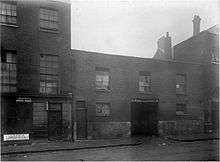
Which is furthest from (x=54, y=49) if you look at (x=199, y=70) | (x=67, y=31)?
(x=199, y=70)

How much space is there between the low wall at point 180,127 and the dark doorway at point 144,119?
0.66m

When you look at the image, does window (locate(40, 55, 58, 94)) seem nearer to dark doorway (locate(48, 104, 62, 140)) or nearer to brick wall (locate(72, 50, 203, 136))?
dark doorway (locate(48, 104, 62, 140))

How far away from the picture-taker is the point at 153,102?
26.7 metres

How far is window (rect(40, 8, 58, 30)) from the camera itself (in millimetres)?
21578

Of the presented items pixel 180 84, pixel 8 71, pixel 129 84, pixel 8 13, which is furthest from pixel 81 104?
pixel 180 84

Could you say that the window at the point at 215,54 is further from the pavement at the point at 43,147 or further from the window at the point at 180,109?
the pavement at the point at 43,147

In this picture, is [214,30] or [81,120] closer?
[81,120]

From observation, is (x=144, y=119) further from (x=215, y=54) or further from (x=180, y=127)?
(x=215, y=54)

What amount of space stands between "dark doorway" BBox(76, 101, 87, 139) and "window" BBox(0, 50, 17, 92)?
5.35m

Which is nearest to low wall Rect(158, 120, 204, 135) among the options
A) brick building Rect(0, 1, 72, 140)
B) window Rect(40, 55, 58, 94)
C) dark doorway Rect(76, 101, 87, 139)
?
dark doorway Rect(76, 101, 87, 139)

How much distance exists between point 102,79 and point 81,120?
12.6 ft

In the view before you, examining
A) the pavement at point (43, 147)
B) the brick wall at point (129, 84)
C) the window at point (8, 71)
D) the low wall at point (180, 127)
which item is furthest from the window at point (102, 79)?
the window at point (8, 71)

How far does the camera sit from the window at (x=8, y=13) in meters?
20.2

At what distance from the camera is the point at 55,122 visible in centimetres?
2147
